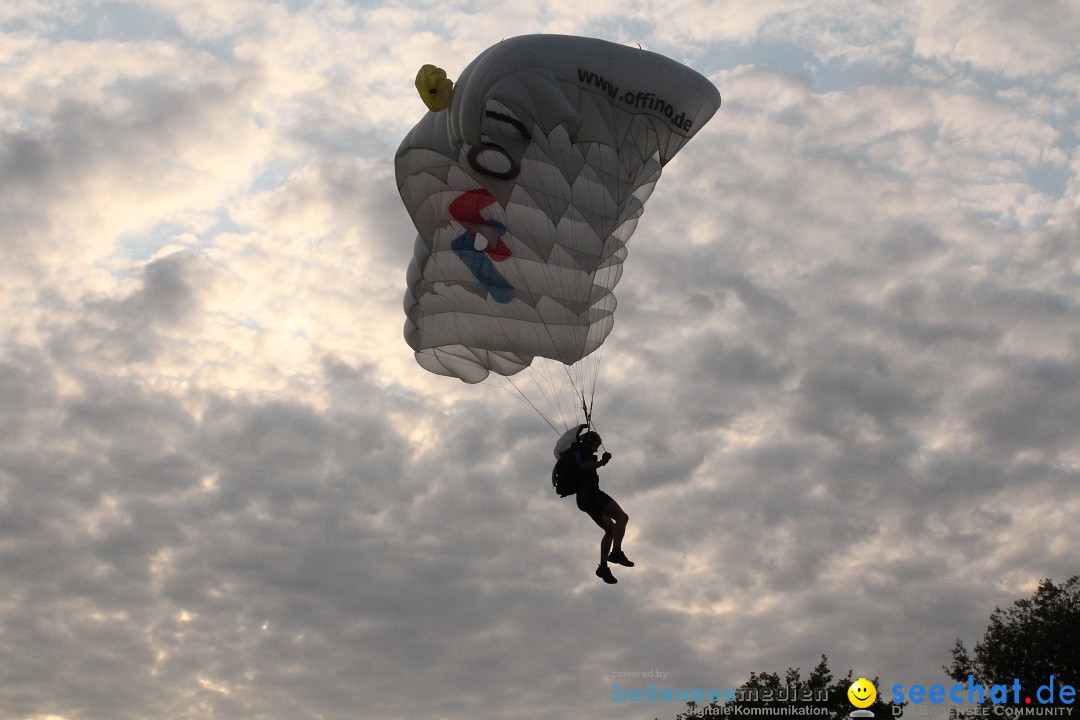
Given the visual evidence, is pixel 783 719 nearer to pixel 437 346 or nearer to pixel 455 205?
pixel 437 346

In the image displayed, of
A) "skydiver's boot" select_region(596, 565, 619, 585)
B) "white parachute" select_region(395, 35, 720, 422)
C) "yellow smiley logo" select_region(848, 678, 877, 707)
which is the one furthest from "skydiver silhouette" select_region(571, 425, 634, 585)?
"yellow smiley logo" select_region(848, 678, 877, 707)

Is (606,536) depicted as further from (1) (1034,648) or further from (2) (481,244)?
(1) (1034,648)

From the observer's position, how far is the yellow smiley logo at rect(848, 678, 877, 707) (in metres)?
29.1

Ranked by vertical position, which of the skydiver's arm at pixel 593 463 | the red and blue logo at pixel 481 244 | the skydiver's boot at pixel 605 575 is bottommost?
the skydiver's boot at pixel 605 575

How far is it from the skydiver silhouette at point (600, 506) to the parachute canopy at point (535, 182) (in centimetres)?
260

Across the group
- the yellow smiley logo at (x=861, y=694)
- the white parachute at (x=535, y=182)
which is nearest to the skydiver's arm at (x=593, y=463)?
the white parachute at (x=535, y=182)

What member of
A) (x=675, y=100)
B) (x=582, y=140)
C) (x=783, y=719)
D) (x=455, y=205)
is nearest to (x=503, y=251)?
(x=455, y=205)

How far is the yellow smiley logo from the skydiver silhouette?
1699cm

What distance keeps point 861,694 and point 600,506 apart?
17717mm

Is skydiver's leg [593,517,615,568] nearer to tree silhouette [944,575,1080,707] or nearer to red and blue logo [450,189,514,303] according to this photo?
red and blue logo [450,189,514,303]

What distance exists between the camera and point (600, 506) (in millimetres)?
14844

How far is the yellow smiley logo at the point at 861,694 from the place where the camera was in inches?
1147

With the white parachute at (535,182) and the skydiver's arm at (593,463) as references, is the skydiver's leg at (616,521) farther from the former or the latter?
the white parachute at (535,182)

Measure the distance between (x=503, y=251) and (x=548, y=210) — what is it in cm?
114
